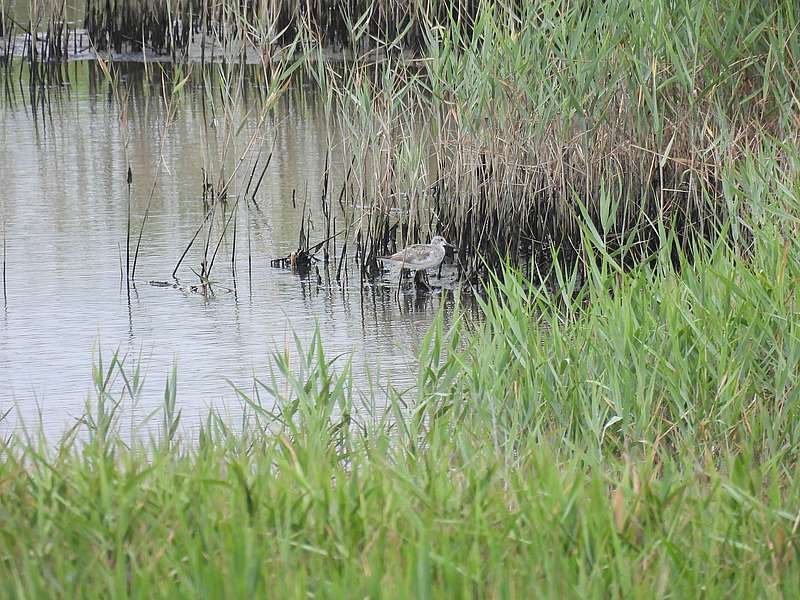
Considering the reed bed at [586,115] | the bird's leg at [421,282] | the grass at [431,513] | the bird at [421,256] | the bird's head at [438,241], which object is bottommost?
the bird's leg at [421,282]

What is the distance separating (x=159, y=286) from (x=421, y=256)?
1138 mm

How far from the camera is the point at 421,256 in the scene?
571cm

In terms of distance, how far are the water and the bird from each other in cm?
16

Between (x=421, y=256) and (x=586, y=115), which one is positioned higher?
(x=586, y=115)

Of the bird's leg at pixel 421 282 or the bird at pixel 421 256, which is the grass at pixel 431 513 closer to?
the bird at pixel 421 256

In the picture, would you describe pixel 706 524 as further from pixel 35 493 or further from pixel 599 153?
pixel 599 153

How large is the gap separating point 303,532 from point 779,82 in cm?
375

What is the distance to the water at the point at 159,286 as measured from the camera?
15.1 feet

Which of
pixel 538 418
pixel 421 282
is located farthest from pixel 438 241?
pixel 538 418

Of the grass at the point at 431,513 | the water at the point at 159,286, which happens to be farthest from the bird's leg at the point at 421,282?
the grass at the point at 431,513

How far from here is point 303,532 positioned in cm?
225

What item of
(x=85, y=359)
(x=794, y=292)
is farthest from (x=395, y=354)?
(x=794, y=292)

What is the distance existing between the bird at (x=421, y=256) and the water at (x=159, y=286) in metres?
0.16

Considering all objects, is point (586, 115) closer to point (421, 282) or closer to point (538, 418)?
point (421, 282)
